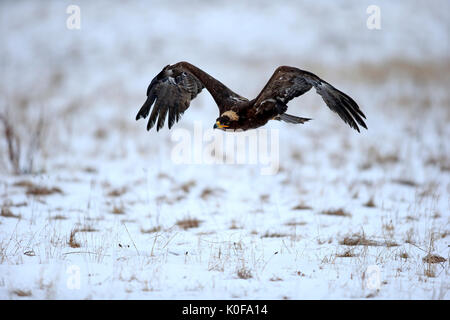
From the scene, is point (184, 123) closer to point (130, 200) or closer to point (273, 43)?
point (130, 200)

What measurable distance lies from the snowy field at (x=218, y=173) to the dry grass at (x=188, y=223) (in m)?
0.03

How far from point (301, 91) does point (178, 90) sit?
192cm

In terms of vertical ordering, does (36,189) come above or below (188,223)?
above

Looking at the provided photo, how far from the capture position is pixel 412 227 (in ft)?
19.9

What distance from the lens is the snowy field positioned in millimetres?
4316

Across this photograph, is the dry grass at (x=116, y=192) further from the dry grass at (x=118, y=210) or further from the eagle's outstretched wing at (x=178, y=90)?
the eagle's outstretched wing at (x=178, y=90)

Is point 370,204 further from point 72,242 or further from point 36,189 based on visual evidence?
point 36,189

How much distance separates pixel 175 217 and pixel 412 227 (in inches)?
134

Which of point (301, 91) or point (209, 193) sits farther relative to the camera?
point (209, 193)

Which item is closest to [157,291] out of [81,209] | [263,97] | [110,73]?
[263,97]

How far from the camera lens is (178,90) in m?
6.54

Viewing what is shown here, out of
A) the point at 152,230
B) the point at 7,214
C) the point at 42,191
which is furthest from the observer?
the point at 42,191

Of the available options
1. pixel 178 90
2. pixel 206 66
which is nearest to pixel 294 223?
pixel 178 90

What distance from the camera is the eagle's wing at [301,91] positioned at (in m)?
5.30
